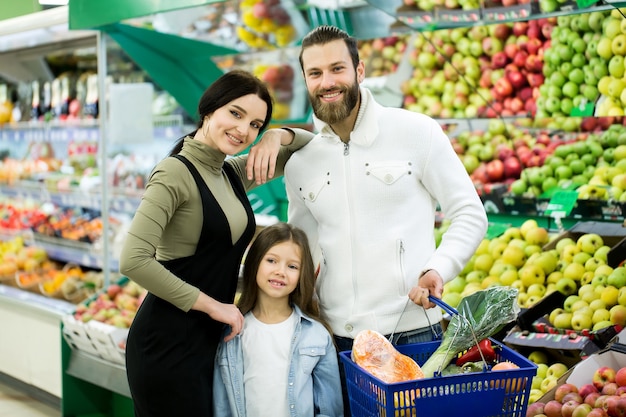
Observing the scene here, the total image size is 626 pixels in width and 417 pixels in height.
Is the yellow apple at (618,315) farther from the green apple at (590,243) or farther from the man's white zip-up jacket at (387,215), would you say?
the man's white zip-up jacket at (387,215)

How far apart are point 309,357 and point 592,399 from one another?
934 mm

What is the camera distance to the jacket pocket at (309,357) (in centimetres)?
249

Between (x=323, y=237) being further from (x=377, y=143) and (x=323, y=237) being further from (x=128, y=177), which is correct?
(x=128, y=177)

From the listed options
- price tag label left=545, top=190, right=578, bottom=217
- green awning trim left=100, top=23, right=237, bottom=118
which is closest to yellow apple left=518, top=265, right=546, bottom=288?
price tag label left=545, top=190, right=578, bottom=217

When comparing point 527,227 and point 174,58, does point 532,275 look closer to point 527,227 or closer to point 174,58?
point 527,227

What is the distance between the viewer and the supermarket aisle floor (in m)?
5.17

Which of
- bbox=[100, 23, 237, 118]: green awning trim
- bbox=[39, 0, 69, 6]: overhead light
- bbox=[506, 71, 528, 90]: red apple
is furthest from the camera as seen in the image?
bbox=[39, 0, 69, 6]: overhead light

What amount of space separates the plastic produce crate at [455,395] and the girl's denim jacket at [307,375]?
482mm

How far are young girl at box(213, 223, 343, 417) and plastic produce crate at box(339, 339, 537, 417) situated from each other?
0.49m

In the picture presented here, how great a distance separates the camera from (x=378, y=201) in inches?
96.1

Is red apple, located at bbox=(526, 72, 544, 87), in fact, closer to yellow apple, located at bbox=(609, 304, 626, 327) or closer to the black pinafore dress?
yellow apple, located at bbox=(609, 304, 626, 327)

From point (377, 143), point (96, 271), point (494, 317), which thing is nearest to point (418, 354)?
point (494, 317)

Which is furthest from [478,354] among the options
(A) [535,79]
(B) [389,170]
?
(A) [535,79]

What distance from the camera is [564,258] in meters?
3.72
